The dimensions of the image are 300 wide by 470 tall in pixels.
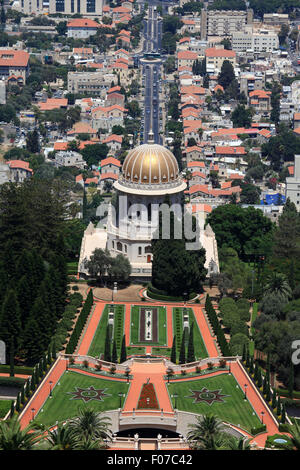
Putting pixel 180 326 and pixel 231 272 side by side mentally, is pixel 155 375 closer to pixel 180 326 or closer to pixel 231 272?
pixel 180 326

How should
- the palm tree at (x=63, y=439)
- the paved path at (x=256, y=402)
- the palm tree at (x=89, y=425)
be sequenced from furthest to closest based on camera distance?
the paved path at (x=256, y=402)
the palm tree at (x=89, y=425)
the palm tree at (x=63, y=439)

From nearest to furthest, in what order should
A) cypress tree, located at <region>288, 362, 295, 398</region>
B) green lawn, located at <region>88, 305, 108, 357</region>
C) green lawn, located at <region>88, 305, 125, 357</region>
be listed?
cypress tree, located at <region>288, 362, 295, 398</region> → green lawn, located at <region>88, 305, 108, 357</region> → green lawn, located at <region>88, 305, 125, 357</region>

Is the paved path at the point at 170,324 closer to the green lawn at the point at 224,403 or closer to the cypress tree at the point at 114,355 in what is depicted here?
the cypress tree at the point at 114,355

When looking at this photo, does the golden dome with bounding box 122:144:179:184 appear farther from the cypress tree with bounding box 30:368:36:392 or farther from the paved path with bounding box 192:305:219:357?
the cypress tree with bounding box 30:368:36:392

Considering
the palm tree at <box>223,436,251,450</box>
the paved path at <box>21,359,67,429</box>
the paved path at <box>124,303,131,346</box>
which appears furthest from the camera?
the paved path at <box>124,303,131,346</box>

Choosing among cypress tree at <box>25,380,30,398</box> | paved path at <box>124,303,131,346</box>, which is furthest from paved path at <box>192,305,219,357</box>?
cypress tree at <box>25,380,30,398</box>

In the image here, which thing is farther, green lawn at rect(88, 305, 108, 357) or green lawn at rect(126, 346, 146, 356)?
green lawn at rect(126, 346, 146, 356)

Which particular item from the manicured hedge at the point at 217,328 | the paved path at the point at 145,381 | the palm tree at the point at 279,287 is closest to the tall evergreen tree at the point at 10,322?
the paved path at the point at 145,381

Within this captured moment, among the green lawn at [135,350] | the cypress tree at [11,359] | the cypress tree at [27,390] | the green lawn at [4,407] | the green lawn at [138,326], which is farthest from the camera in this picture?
the green lawn at [138,326]
